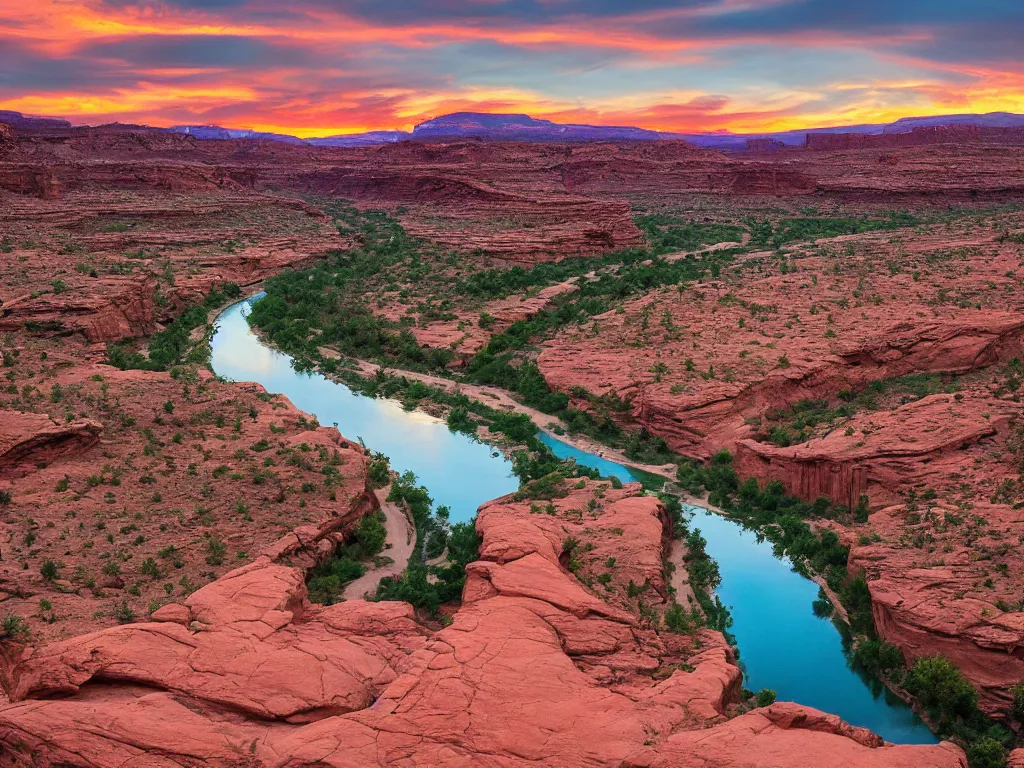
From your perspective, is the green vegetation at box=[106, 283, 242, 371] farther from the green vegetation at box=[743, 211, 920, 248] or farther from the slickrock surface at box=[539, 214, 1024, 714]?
the green vegetation at box=[743, 211, 920, 248]

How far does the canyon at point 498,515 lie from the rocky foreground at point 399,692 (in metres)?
0.04

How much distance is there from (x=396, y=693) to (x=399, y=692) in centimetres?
4

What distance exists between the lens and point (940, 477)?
19.5 meters

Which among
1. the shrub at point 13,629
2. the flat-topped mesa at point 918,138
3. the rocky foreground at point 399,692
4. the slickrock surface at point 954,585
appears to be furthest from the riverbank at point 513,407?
the flat-topped mesa at point 918,138

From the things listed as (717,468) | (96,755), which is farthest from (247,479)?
(717,468)

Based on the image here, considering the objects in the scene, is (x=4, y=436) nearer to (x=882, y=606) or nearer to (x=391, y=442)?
(x=391, y=442)

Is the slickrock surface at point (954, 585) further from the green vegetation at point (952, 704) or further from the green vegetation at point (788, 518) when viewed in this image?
the green vegetation at point (788, 518)

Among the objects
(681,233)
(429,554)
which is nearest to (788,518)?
(429,554)

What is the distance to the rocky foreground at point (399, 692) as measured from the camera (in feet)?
34.4

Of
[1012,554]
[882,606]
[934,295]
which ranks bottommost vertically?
[882,606]

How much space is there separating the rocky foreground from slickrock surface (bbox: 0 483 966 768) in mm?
25

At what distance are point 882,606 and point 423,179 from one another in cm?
5927

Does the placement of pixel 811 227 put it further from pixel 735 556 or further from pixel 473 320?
Answer: pixel 735 556

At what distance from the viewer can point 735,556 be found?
19781mm
